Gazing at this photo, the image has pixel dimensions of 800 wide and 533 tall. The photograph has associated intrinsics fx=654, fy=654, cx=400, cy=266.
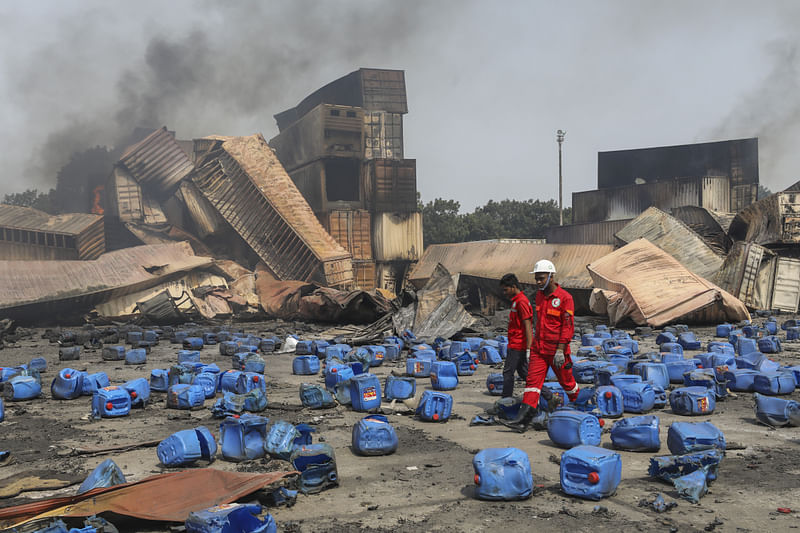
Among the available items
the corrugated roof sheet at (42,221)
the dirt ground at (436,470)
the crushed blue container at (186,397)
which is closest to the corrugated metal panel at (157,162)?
the corrugated roof sheet at (42,221)

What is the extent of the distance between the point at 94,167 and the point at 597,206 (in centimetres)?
3378

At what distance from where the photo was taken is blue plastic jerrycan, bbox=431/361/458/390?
28.9 ft

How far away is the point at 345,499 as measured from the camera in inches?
176

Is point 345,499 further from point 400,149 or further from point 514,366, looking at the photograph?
point 400,149

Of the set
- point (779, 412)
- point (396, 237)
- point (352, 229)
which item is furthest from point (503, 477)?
point (396, 237)

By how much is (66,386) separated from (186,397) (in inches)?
76.3

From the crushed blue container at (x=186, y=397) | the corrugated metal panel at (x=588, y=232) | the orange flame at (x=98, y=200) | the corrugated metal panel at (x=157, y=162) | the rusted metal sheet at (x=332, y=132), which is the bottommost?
the crushed blue container at (x=186, y=397)

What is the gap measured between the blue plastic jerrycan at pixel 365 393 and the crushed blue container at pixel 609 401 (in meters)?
2.45

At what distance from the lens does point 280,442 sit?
17.2 feet

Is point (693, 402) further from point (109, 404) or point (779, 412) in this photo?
point (109, 404)

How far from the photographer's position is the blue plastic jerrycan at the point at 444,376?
347 inches

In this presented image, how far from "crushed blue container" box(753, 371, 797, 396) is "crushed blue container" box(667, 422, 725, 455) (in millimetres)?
3442

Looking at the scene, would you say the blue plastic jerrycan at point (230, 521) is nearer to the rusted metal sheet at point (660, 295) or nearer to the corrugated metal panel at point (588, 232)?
the rusted metal sheet at point (660, 295)

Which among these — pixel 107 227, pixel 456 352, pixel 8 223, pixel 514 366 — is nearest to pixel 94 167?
pixel 107 227
